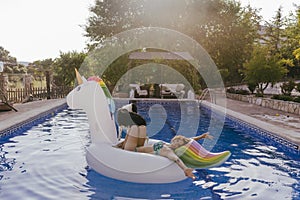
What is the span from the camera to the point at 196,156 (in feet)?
16.3

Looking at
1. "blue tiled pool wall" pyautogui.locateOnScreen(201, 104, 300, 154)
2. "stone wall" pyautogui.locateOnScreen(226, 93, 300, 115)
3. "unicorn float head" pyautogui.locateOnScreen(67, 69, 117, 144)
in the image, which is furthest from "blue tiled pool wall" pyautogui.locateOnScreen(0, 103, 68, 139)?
"stone wall" pyautogui.locateOnScreen(226, 93, 300, 115)

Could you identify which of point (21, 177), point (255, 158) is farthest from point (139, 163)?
point (255, 158)

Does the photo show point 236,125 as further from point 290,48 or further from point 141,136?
point 290,48

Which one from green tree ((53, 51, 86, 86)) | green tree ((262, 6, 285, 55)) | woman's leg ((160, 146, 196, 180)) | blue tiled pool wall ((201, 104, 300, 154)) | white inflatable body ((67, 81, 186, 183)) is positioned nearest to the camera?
woman's leg ((160, 146, 196, 180))

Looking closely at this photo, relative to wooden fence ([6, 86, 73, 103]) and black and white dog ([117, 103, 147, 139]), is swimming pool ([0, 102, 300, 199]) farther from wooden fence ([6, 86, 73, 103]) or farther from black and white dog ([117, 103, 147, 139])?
wooden fence ([6, 86, 73, 103])

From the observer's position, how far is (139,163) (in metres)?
4.86

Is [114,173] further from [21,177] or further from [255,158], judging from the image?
[255,158]

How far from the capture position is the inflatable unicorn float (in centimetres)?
488

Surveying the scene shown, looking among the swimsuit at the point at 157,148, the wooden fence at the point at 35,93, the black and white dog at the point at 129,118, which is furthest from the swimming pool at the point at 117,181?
the wooden fence at the point at 35,93

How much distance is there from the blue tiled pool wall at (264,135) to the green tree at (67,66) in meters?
15.2

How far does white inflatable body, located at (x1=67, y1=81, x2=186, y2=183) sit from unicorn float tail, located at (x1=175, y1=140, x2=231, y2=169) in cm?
20

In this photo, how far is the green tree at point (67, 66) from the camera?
24266mm

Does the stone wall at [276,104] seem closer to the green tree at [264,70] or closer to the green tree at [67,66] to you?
the green tree at [264,70]

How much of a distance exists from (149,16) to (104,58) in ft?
17.6
